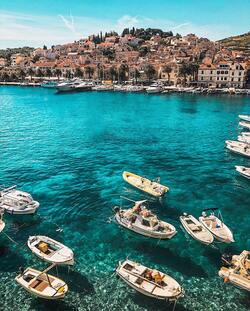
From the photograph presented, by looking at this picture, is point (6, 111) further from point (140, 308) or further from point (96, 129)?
point (140, 308)

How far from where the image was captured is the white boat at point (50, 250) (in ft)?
107

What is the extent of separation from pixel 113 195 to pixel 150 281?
21.1 metres

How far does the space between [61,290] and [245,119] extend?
88.6 meters

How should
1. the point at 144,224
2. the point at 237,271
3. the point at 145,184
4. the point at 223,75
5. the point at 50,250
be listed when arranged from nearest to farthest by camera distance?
1. the point at 237,271
2. the point at 50,250
3. the point at 144,224
4. the point at 145,184
5. the point at 223,75

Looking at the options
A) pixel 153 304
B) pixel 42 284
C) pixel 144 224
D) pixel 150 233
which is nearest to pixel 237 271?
pixel 153 304

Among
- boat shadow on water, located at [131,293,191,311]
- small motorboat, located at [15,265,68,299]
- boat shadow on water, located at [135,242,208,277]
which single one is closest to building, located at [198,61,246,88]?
boat shadow on water, located at [135,242,208,277]

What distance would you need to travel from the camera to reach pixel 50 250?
3409cm

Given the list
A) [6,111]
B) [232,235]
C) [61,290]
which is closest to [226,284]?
[232,235]

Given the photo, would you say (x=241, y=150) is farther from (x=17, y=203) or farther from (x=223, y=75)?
Result: (x=223, y=75)

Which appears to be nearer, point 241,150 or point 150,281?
point 150,281

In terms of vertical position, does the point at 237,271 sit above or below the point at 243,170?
below

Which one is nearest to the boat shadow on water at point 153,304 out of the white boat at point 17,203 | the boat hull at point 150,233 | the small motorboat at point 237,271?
the small motorboat at point 237,271

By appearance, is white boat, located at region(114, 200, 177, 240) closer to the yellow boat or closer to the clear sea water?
the clear sea water

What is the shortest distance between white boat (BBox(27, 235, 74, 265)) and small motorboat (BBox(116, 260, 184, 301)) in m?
5.59
